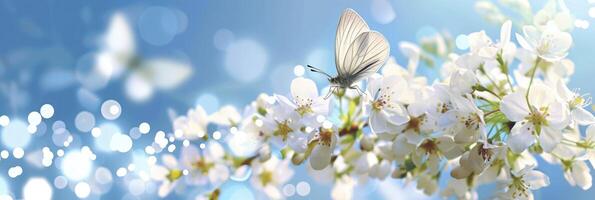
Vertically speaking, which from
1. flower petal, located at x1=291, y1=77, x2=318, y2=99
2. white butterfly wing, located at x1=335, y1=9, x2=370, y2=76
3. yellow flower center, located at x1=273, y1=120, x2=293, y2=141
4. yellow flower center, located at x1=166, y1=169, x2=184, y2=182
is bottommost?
yellow flower center, located at x1=166, y1=169, x2=184, y2=182

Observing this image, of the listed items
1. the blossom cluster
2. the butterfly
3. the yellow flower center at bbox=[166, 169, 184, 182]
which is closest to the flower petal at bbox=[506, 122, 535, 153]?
the blossom cluster

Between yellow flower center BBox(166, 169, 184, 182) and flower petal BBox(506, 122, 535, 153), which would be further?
yellow flower center BBox(166, 169, 184, 182)

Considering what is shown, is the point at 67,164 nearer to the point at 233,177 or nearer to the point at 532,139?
the point at 233,177

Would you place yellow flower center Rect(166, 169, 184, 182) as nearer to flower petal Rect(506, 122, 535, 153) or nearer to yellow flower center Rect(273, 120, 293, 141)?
yellow flower center Rect(273, 120, 293, 141)

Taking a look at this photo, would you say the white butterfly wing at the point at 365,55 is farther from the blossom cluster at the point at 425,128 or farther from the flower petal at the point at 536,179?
the flower petal at the point at 536,179

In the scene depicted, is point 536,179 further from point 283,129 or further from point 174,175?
point 174,175

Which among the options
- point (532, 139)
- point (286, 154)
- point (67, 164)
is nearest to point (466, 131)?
point (532, 139)

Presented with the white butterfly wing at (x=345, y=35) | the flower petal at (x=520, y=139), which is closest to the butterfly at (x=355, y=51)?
the white butterfly wing at (x=345, y=35)
